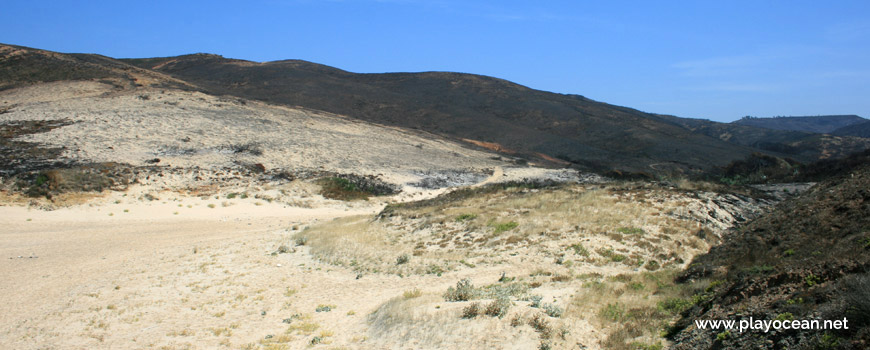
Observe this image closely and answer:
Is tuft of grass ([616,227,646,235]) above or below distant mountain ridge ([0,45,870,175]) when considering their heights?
below

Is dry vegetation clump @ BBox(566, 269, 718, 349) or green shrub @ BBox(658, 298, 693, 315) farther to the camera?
green shrub @ BBox(658, 298, 693, 315)

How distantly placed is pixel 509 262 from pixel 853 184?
891 cm

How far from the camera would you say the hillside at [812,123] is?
508 ft

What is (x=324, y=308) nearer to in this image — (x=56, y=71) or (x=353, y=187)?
(x=353, y=187)

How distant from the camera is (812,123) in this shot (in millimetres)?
163500

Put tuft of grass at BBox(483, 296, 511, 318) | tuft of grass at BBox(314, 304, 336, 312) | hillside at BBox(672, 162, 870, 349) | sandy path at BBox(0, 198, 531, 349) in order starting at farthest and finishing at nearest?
tuft of grass at BBox(314, 304, 336, 312) → sandy path at BBox(0, 198, 531, 349) → tuft of grass at BBox(483, 296, 511, 318) → hillside at BBox(672, 162, 870, 349)

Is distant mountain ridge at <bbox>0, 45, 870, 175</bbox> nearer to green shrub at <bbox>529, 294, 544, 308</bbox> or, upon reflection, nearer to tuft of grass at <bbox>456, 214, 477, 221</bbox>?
tuft of grass at <bbox>456, 214, 477, 221</bbox>

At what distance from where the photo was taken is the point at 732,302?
6.59 metres

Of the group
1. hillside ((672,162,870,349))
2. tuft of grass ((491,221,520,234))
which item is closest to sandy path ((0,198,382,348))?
tuft of grass ((491,221,520,234))

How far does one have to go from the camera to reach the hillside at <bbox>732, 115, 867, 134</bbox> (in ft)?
508

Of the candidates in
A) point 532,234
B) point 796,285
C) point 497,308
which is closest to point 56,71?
point 532,234

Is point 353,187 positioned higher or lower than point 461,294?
higher

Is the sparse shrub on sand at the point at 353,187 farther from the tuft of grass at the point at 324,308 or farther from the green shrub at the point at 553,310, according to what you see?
the green shrub at the point at 553,310

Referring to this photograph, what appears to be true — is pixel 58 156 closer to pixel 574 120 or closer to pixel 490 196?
pixel 490 196
